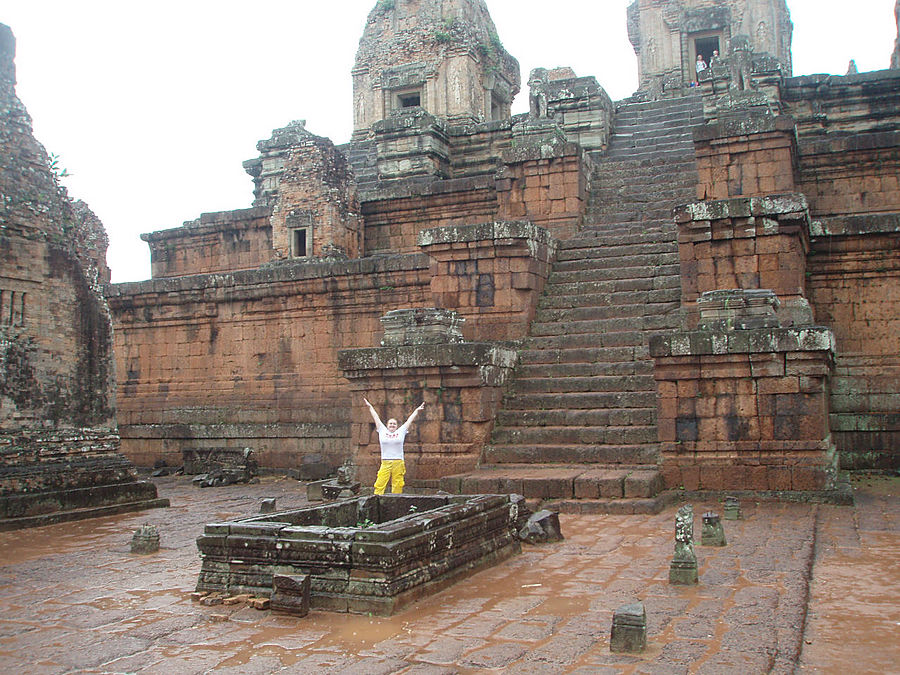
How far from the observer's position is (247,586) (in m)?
5.59

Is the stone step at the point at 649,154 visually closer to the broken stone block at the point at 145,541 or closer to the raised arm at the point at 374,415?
the raised arm at the point at 374,415

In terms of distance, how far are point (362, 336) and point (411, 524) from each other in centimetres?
859

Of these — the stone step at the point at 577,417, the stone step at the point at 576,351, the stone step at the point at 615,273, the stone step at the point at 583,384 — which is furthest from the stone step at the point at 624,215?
the stone step at the point at 577,417

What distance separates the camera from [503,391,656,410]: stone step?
10117mm

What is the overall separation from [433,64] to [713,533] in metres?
20.4

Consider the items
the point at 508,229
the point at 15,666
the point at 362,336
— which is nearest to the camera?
the point at 15,666

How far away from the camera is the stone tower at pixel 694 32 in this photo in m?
24.9

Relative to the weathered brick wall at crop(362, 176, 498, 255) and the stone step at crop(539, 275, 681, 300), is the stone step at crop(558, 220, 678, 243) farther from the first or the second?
the weathered brick wall at crop(362, 176, 498, 255)

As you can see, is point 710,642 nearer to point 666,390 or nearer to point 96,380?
point 666,390

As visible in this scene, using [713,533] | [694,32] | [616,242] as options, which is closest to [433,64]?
[694,32]

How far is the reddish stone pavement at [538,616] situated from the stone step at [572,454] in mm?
1910

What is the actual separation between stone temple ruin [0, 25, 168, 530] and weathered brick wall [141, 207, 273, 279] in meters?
7.70

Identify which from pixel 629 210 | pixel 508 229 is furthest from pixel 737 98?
pixel 508 229

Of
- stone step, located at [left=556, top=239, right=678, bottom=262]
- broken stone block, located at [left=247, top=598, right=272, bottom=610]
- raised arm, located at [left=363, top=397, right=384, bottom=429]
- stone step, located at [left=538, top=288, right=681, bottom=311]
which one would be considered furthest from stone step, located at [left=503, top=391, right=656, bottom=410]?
broken stone block, located at [left=247, top=598, right=272, bottom=610]
